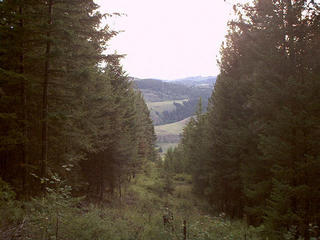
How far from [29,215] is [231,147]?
12574 mm

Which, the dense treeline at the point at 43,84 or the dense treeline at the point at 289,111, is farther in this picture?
the dense treeline at the point at 43,84

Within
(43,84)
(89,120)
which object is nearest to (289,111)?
(89,120)

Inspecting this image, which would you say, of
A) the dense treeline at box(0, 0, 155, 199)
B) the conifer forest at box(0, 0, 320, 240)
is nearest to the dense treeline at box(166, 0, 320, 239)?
the conifer forest at box(0, 0, 320, 240)

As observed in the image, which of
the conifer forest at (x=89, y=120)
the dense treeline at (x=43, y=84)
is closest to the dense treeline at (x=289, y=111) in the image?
the conifer forest at (x=89, y=120)

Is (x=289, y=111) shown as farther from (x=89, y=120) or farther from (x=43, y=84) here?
(x=43, y=84)

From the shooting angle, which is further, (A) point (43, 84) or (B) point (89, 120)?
(B) point (89, 120)

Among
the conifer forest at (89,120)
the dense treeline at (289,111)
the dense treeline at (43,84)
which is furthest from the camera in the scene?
the dense treeline at (43,84)

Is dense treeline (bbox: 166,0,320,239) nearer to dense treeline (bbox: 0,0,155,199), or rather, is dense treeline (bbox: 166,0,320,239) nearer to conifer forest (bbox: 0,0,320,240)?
conifer forest (bbox: 0,0,320,240)

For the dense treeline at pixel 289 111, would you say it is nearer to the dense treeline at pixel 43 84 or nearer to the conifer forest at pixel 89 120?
the conifer forest at pixel 89 120

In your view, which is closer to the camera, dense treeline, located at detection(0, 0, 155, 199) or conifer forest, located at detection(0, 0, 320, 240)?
conifer forest, located at detection(0, 0, 320, 240)

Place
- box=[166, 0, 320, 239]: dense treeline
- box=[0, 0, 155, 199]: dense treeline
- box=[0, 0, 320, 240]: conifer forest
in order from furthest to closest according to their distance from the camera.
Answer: box=[0, 0, 155, 199]: dense treeline, box=[166, 0, 320, 239]: dense treeline, box=[0, 0, 320, 240]: conifer forest

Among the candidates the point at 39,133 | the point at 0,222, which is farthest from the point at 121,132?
the point at 0,222

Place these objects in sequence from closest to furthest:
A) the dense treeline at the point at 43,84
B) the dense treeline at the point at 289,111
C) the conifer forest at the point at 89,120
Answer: the conifer forest at the point at 89,120, the dense treeline at the point at 289,111, the dense treeline at the point at 43,84

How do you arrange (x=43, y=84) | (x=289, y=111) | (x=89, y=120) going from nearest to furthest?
(x=289, y=111) < (x=43, y=84) < (x=89, y=120)
